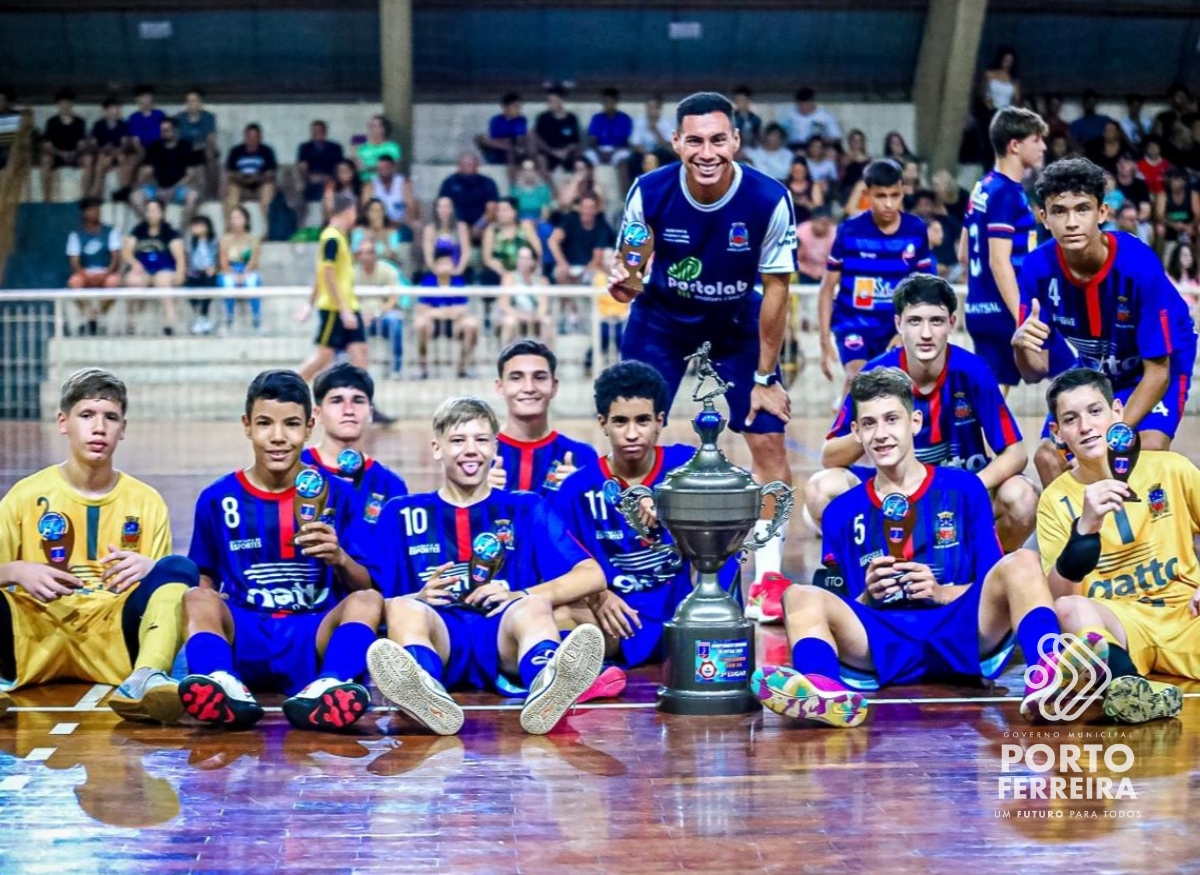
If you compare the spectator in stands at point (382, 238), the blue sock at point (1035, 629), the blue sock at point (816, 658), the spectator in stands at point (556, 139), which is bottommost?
the blue sock at point (816, 658)

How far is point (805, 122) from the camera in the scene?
21.0m

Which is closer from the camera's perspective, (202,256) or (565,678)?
(565,678)

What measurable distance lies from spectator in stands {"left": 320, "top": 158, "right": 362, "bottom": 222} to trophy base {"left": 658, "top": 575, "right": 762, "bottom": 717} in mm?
13862

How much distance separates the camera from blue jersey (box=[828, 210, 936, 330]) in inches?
370

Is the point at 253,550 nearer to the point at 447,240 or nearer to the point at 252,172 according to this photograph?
the point at 447,240

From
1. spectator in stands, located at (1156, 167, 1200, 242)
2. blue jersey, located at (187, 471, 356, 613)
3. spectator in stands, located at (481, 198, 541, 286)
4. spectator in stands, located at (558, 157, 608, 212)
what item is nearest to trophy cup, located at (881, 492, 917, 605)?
blue jersey, located at (187, 471, 356, 613)

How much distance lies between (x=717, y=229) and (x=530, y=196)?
1289 cm

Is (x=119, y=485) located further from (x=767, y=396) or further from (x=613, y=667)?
(x=767, y=396)

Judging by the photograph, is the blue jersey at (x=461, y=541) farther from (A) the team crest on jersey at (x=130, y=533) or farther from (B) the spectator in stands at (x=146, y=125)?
(B) the spectator in stands at (x=146, y=125)

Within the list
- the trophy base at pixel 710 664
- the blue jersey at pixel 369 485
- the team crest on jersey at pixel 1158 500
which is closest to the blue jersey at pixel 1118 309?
the team crest on jersey at pixel 1158 500

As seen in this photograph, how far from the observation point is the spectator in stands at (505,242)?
17.8 meters

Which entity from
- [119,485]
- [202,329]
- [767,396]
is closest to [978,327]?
[767,396]

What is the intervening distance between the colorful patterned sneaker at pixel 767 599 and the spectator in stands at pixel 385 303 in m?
8.98

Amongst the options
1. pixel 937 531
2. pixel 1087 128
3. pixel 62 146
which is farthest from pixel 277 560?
pixel 1087 128
